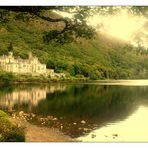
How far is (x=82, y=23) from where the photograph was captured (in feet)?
19.7

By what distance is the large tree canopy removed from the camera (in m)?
5.85

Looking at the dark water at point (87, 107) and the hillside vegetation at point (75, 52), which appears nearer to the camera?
the dark water at point (87, 107)

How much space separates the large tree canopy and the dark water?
53 centimetres

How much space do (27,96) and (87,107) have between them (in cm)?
65

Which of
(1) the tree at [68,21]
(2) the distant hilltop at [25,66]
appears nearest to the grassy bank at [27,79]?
(2) the distant hilltop at [25,66]

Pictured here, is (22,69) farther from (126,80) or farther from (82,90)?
(126,80)

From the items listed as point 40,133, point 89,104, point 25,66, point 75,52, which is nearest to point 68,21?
point 75,52

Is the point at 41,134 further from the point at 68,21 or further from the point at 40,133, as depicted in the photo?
the point at 68,21

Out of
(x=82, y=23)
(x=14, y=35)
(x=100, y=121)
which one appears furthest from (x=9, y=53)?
(x=100, y=121)

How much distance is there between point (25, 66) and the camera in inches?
241

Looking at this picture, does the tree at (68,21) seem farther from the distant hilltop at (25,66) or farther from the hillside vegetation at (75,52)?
the distant hilltop at (25,66)

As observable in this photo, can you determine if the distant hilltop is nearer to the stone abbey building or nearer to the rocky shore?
the stone abbey building

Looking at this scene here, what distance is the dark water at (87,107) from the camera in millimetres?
5781

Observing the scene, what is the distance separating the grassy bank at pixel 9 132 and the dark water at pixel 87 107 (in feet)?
0.70
